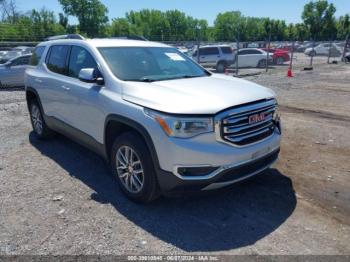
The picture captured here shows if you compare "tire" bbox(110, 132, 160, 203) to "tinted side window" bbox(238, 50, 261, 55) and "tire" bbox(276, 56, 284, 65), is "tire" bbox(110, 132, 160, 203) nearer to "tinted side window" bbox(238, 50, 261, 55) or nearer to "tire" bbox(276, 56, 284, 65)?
"tinted side window" bbox(238, 50, 261, 55)

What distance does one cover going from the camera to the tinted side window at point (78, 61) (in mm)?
4629

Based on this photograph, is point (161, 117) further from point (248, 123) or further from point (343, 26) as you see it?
point (343, 26)

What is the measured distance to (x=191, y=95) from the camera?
3639mm

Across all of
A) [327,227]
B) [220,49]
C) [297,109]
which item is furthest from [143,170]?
[220,49]

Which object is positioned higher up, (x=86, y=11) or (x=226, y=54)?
(x=86, y=11)

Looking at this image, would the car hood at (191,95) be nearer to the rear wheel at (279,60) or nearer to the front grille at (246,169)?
the front grille at (246,169)

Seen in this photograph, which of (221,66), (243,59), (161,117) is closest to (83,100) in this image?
(161,117)

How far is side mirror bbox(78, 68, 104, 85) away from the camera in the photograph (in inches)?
165

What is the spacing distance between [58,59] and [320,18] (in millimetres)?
88613

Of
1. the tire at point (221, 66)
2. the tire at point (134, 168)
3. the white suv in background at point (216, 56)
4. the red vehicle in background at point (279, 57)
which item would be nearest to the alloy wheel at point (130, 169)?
the tire at point (134, 168)

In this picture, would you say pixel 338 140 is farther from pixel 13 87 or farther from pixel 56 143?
pixel 13 87

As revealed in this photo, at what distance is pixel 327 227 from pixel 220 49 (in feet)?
66.6

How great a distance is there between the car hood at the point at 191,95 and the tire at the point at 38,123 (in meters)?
2.92

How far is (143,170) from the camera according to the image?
12.1 ft
